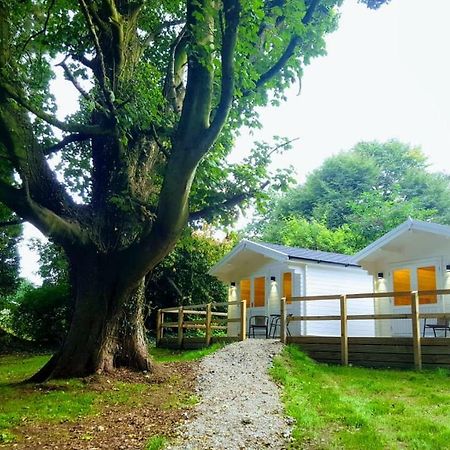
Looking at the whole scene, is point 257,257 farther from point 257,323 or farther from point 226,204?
point 226,204

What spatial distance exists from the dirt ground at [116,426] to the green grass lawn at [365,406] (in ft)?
4.95

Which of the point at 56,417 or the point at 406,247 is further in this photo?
the point at 406,247

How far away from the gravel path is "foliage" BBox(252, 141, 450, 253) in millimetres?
17910

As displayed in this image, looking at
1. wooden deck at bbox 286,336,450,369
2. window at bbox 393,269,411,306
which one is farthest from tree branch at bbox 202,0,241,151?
window at bbox 393,269,411,306

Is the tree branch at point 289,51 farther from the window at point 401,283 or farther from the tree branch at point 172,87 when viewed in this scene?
the window at point 401,283

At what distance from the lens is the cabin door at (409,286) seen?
12.2 metres

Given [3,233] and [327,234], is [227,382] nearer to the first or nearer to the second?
[3,233]

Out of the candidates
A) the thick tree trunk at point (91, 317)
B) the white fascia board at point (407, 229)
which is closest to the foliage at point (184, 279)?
the white fascia board at point (407, 229)

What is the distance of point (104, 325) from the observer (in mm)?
7887

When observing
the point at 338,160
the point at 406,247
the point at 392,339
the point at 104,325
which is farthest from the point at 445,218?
the point at 104,325

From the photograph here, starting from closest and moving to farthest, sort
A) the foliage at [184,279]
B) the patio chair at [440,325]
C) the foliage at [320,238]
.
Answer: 1. the patio chair at [440,325]
2. the foliage at [184,279]
3. the foliage at [320,238]

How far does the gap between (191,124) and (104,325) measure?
368cm

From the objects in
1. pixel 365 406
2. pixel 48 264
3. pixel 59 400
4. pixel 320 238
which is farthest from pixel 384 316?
pixel 48 264

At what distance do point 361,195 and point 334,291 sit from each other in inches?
690
